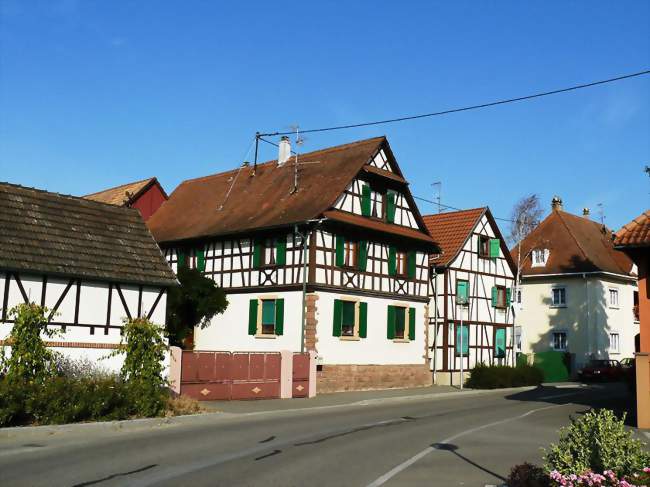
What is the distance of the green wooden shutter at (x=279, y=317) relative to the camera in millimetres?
30125

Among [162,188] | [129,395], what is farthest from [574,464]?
[162,188]

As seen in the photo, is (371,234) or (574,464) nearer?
(574,464)

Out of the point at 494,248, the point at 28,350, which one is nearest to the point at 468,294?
the point at 494,248

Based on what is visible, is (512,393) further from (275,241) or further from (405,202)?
(275,241)

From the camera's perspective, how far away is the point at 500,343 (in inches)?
1576

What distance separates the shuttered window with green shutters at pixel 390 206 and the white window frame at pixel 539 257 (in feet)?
66.4

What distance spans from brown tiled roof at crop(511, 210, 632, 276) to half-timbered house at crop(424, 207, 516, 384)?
7795mm

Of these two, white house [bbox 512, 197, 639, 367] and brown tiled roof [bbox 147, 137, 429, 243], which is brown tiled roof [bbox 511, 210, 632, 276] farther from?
brown tiled roof [bbox 147, 137, 429, 243]

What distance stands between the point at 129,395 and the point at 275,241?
48.3 ft

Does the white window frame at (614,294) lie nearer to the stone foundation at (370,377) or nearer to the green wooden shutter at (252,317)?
the stone foundation at (370,377)

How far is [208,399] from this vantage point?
926 inches

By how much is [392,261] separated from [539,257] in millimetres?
20745

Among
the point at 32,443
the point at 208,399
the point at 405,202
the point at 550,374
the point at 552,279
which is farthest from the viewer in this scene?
the point at 552,279

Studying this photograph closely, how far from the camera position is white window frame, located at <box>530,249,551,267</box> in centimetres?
4992
